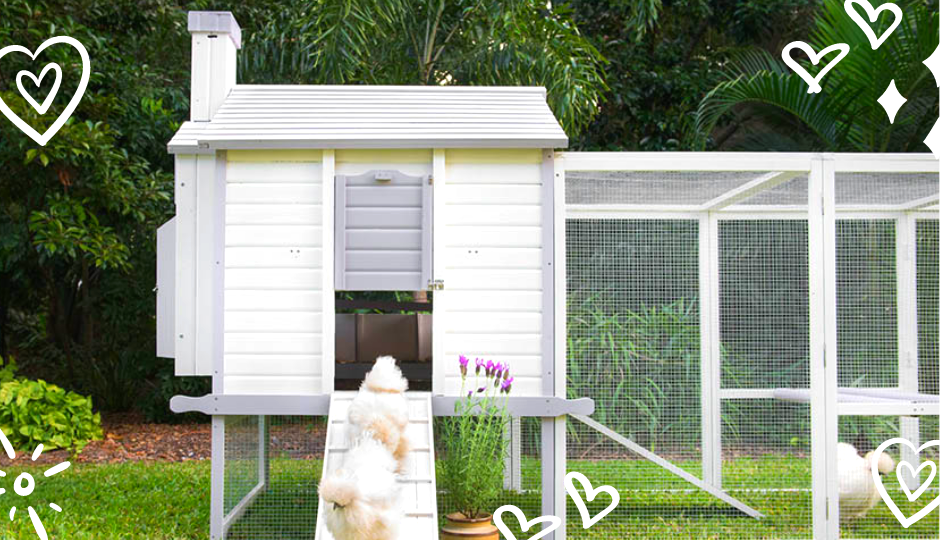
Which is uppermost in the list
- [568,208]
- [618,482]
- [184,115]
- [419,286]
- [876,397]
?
[184,115]

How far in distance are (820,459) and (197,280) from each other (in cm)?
307

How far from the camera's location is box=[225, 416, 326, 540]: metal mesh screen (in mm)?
5160

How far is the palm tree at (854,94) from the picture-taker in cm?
769

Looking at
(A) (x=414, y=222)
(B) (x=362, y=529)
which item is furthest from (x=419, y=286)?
(B) (x=362, y=529)

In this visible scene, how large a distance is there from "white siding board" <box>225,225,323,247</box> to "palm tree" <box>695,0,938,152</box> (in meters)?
4.55

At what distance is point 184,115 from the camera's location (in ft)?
33.1

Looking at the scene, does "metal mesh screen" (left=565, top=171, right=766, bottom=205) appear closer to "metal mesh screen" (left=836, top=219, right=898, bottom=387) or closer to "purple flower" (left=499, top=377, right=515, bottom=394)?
"metal mesh screen" (left=836, top=219, right=898, bottom=387)

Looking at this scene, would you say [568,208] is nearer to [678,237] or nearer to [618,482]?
[678,237]

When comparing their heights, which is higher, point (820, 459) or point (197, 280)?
point (197, 280)

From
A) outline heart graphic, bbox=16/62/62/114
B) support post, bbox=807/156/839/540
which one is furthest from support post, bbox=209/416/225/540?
support post, bbox=807/156/839/540

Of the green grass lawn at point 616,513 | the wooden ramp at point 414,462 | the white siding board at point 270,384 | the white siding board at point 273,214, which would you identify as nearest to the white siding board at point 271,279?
the white siding board at point 273,214

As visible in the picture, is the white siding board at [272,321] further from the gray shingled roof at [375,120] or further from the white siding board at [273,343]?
the gray shingled roof at [375,120]

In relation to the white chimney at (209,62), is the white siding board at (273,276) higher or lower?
lower

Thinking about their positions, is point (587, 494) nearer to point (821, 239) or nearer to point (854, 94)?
point (821, 239)
